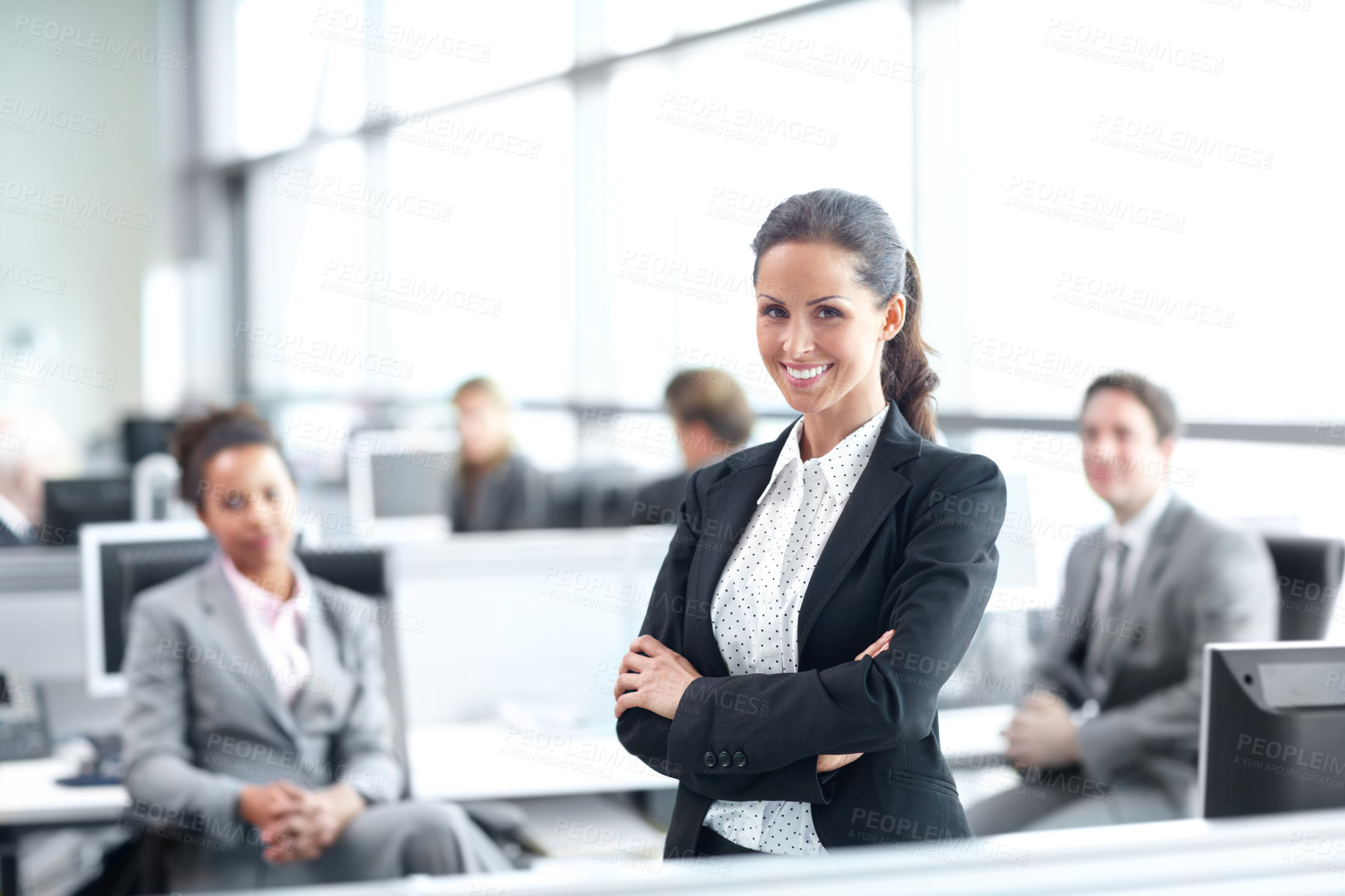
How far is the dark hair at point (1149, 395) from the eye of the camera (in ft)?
4.95

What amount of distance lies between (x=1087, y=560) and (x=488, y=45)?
539 centimetres

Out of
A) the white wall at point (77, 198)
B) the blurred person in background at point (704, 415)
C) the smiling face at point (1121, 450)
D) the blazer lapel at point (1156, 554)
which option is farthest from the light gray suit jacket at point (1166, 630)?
the white wall at point (77, 198)

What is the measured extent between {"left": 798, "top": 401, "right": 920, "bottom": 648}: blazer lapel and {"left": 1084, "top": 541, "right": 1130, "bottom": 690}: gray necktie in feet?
5.81

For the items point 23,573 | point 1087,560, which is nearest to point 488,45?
point 23,573

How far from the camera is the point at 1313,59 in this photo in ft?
8.73

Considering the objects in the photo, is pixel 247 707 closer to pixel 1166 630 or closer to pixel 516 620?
pixel 516 620

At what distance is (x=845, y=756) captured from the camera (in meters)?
0.86

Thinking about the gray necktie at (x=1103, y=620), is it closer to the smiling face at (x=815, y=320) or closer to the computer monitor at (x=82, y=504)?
the smiling face at (x=815, y=320)

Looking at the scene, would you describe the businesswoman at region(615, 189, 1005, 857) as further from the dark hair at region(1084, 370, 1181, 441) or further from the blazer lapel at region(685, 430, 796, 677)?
the dark hair at region(1084, 370, 1181, 441)

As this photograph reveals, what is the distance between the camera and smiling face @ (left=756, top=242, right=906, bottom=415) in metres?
0.81

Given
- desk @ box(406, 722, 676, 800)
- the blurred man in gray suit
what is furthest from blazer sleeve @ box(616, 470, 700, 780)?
the blurred man in gray suit

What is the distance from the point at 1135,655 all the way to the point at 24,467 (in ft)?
11.2

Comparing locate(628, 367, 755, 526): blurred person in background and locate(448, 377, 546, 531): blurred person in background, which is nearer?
locate(628, 367, 755, 526): blurred person in background

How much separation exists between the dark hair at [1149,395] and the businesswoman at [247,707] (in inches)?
56.3
